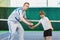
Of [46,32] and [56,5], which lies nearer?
[46,32]

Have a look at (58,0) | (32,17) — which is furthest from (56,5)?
(32,17)

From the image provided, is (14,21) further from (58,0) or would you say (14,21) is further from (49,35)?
(58,0)

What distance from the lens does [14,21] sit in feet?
30.3

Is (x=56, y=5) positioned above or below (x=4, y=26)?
above

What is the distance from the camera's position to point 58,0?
1816 centimetres

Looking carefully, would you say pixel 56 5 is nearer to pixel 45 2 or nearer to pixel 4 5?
pixel 45 2

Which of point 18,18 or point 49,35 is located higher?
point 18,18

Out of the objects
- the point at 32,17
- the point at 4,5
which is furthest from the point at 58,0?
the point at 4,5

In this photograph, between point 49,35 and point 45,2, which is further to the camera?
point 45,2

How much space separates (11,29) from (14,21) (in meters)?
0.32

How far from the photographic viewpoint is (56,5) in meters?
18.2

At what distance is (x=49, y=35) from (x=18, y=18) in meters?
1.40

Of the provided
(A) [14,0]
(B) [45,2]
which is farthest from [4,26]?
(B) [45,2]

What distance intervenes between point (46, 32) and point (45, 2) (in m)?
8.82
